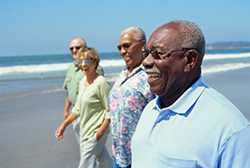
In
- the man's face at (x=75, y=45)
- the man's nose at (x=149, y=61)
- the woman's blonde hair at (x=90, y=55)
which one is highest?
the man's nose at (x=149, y=61)

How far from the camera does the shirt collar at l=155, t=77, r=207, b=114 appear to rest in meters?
1.95

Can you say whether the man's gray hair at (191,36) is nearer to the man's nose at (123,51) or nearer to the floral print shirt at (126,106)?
the floral print shirt at (126,106)

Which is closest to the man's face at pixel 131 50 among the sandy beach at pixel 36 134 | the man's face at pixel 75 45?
the man's face at pixel 75 45

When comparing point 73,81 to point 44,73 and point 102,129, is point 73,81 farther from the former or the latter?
point 44,73

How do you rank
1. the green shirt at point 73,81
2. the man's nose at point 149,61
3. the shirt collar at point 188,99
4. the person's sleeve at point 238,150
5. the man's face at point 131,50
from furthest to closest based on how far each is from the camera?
the green shirt at point 73,81 < the man's face at point 131,50 < the man's nose at point 149,61 < the shirt collar at point 188,99 < the person's sleeve at point 238,150

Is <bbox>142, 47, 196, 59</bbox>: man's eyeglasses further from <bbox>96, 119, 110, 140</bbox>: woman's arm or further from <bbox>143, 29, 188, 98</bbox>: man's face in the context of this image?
<bbox>96, 119, 110, 140</bbox>: woman's arm

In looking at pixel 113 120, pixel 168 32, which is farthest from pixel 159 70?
pixel 113 120

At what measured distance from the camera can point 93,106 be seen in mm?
4723

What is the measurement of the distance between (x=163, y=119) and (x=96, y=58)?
2818 mm

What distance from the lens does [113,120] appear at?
3705 millimetres

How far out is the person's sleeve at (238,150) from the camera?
1.75 meters

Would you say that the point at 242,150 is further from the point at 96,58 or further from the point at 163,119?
the point at 96,58

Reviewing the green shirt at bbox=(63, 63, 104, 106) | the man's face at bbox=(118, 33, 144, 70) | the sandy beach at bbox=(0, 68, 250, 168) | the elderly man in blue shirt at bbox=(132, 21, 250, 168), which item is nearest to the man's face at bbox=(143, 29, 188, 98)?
the elderly man in blue shirt at bbox=(132, 21, 250, 168)

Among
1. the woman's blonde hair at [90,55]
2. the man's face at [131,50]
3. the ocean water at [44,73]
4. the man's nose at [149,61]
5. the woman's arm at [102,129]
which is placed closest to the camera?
the man's nose at [149,61]
